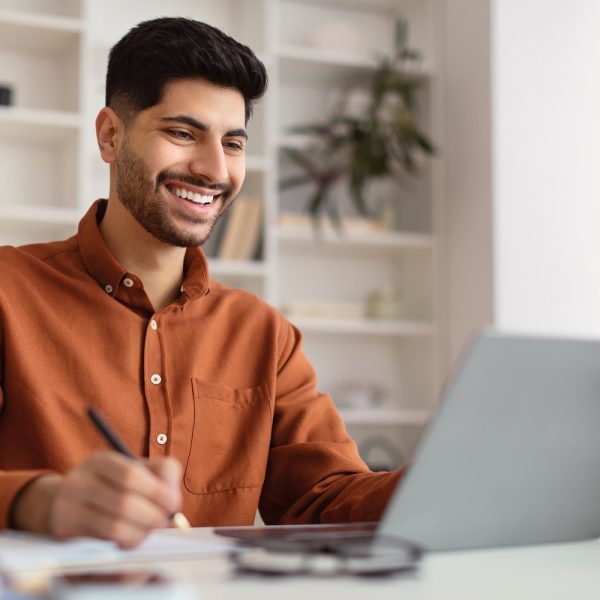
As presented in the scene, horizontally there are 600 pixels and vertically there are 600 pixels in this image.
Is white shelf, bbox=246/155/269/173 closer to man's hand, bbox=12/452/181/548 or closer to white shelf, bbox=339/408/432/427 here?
white shelf, bbox=339/408/432/427

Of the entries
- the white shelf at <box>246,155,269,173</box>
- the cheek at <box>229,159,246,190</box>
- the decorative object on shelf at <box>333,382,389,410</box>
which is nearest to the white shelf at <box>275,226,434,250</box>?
the white shelf at <box>246,155,269,173</box>

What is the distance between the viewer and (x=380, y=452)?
386 centimetres

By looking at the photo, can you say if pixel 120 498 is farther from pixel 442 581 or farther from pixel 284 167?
pixel 284 167

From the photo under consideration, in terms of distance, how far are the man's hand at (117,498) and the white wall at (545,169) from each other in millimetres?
2779

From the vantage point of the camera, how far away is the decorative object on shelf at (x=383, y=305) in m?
3.77

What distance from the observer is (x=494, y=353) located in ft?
2.46

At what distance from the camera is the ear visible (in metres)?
1.63

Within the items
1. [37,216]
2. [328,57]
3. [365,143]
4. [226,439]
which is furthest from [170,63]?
[328,57]

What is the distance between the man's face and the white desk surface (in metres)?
0.86

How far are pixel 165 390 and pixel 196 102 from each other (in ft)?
1.55

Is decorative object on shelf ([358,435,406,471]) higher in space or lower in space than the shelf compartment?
lower

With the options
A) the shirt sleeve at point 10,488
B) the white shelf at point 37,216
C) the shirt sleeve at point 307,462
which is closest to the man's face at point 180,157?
the shirt sleeve at point 307,462

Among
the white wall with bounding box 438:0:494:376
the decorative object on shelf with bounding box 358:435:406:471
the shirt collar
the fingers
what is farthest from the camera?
the decorative object on shelf with bounding box 358:435:406:471

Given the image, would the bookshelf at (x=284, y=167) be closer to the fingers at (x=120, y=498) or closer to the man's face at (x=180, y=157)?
the man's face at (x=180, y=157)
